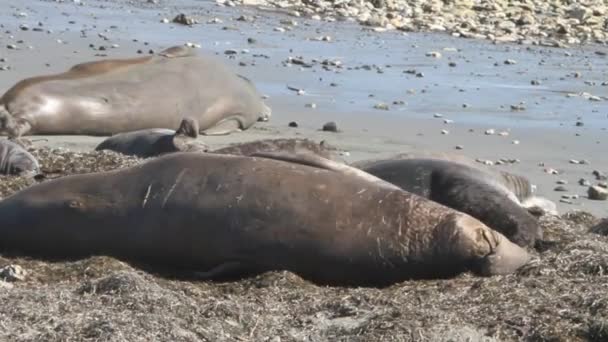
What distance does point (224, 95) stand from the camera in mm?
11773

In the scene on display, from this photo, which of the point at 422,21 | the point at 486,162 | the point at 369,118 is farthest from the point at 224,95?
the point at 422,21

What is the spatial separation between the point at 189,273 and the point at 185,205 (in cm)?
30

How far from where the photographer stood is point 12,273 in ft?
19.1

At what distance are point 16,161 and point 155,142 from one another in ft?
4.76

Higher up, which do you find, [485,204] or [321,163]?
[321,163]

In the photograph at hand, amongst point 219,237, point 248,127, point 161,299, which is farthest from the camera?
point 248,127

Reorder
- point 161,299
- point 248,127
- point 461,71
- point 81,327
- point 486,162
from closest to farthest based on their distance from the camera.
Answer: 1. point 81,327
2. point 161,299
3. point 486,162
4. point 248,127
5. point 461,71

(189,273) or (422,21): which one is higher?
(189,273)

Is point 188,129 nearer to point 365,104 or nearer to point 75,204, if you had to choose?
point 365,104

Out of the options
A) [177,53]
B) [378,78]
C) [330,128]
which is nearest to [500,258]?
[330,128]

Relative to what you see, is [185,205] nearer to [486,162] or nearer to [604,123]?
[486,162]

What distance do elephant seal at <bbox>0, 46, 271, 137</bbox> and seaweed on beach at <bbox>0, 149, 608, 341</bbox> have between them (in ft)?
16.0

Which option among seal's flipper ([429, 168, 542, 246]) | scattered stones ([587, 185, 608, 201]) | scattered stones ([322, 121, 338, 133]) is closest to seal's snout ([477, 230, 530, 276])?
seal's flipper ([429, 168, 542, 246])

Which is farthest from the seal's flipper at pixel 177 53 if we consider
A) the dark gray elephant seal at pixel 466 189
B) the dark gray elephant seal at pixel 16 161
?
the dark gray elephant seal at pixel 466 189
